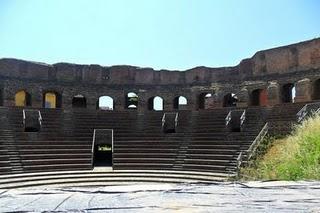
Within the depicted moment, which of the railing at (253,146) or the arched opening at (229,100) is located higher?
the arched opening at (229,100)

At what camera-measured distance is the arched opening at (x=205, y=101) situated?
32.1 m

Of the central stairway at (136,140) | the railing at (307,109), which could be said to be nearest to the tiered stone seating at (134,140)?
the central stairway at (136,140)

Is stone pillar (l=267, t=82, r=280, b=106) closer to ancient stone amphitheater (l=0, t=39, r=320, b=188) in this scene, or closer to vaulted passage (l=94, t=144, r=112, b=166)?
ancient stone amphitheater (l=0, t=39, r=320, b=188)

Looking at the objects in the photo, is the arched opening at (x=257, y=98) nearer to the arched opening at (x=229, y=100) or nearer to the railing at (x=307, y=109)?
the arched opening at (x=229, y=100)

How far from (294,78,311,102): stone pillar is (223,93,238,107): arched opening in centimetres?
620

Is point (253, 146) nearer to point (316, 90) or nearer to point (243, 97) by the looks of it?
point (316, 90)

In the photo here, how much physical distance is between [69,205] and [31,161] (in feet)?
51.8

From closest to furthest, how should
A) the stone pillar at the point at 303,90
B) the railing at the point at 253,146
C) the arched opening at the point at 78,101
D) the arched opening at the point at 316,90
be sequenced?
the railing at the point at 253,146 → the stone pillar at the point at 303,90 → the arched opening at the point at 316,90 → the arched opening at the point at 78,101

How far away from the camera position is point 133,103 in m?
36.5

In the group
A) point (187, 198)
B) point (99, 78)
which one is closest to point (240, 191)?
point (187, 198)

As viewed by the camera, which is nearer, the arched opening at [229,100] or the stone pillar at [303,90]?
the stone pillar at [303,90]

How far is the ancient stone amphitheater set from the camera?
17188 millimetres

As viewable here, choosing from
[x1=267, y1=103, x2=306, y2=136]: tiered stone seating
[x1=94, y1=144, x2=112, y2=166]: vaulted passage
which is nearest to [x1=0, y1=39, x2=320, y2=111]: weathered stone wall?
[x1=267, y1=103, x2=306, y2=136]: tiered stone seating

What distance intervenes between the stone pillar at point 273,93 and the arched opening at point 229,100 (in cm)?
403
